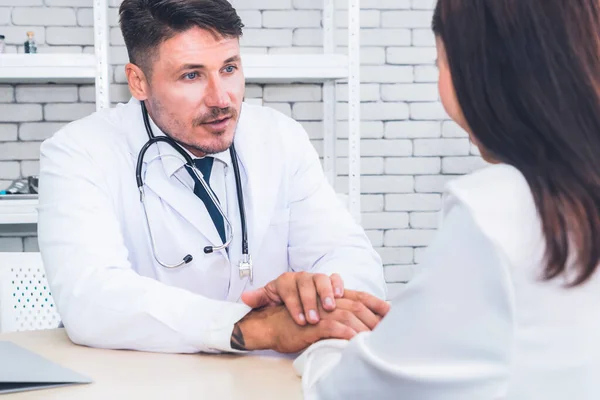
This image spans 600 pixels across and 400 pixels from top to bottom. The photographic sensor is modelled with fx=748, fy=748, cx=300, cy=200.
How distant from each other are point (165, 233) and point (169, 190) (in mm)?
105

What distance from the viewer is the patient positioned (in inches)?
27.5

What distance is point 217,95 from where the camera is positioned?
5.98 feet

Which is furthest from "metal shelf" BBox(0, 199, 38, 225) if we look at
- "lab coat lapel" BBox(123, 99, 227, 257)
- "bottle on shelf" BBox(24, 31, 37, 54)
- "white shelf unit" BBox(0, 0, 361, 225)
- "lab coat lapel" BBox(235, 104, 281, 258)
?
"lab coat lapel" BBox(235, 104, 281, 258)

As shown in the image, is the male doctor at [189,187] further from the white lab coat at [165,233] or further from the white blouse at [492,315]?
the white blouse at [492,315]

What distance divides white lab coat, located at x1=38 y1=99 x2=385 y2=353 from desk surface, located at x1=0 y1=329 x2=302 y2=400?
4 centimetres

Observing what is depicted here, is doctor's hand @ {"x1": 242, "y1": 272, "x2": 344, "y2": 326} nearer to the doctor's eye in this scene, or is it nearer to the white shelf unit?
the doctor's eye

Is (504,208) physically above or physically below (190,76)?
below

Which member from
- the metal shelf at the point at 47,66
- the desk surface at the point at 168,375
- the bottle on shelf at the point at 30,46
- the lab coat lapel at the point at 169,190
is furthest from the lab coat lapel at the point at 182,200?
the bottle on shelf at the point at 30,46

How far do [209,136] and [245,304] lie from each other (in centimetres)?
64

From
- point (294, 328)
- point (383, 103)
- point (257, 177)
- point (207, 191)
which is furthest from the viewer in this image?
point (383, 103)

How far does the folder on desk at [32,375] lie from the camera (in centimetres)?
107

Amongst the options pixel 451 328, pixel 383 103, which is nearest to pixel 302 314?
pixel 451 328

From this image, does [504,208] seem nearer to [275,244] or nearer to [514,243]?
[514,243]

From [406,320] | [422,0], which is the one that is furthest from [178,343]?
[422,0]
